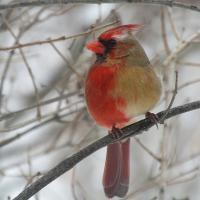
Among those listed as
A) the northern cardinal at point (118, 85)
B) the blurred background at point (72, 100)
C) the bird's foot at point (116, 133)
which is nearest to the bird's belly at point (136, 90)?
the northern cardinal at point (118, 85)

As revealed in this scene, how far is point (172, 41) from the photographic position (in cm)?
600

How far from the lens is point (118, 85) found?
2.82m

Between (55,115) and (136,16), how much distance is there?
2453 millimetres

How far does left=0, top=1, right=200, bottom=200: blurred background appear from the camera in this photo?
3.89m

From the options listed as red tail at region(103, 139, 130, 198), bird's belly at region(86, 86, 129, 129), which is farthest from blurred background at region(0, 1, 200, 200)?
bird's belly at region(86, 86, 129, 129)

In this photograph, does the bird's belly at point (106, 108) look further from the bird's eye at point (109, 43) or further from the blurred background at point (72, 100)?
the blurred background at point (72, 100)

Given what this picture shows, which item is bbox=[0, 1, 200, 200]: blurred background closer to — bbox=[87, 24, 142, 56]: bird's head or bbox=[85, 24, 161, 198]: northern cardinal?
bbox=[85, 24, 161, 198]: northern cardinal

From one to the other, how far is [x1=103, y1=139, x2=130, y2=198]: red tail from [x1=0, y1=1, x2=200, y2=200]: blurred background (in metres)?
0.27

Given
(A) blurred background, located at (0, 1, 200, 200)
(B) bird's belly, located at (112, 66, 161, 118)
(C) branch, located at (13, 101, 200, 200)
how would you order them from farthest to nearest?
(A) blurred background, located at (0, 1, 200, 200) → (B) bird's belly, located at (112, 66, 161, 118) → (C) branch, located at (13, 101, 200, 200)

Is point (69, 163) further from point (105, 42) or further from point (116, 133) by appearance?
point (105, 42)

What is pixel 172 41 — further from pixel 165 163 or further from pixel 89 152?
pixel 89 152

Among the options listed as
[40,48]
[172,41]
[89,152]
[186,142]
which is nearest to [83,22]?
[40,48]

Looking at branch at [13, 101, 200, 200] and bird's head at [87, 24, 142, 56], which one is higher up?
bird's head at [87, 24, 142, 56]

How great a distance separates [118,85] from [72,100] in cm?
172
